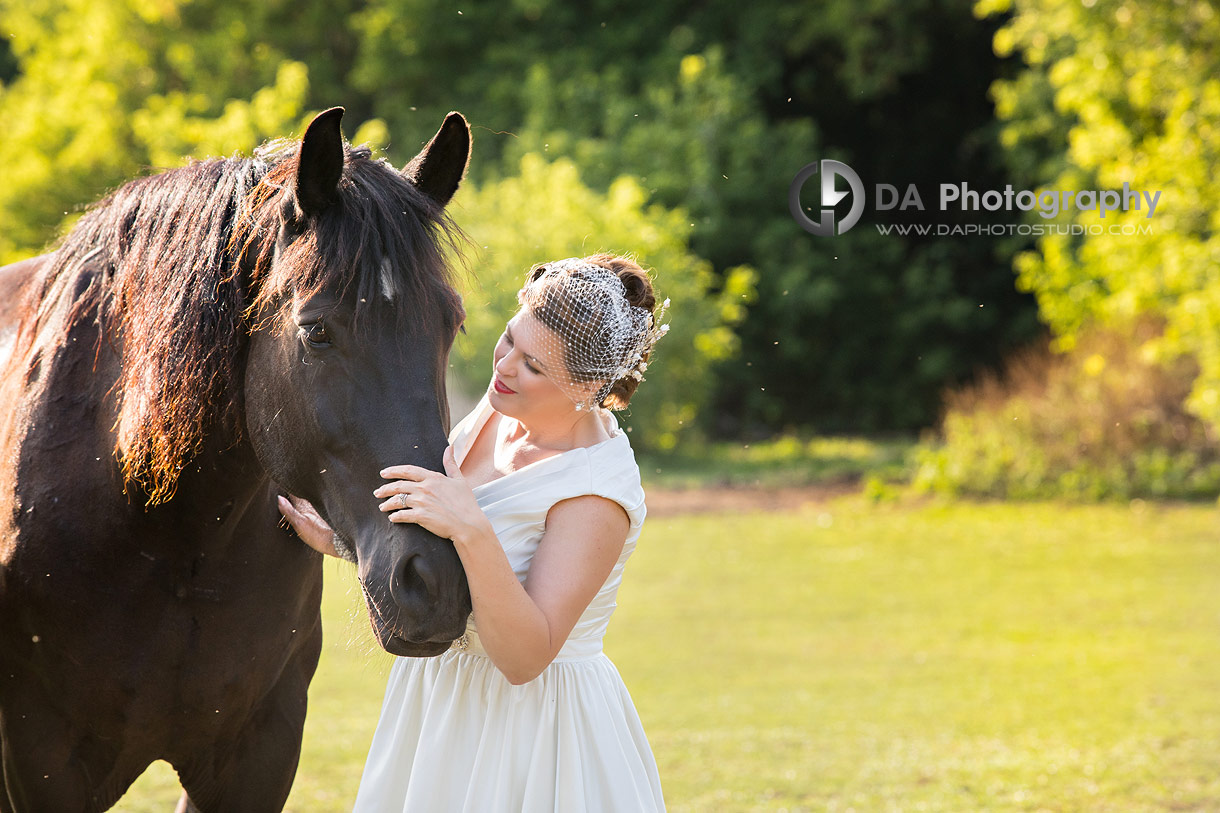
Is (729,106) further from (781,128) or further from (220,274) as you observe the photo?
(220,274)

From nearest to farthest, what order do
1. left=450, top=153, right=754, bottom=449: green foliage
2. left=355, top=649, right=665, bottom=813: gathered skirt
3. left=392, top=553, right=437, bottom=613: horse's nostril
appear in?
left=392, top=553, right=437, bottom=613: horse's nostril < left=355, top=649, right=665, bottom=813: gathered skirt < left=450, top=153, right=754, bottom=449: green foliage

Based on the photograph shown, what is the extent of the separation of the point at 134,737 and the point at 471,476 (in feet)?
2.93

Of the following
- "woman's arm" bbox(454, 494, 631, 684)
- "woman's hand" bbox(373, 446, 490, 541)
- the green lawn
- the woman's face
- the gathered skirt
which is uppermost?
the woman's face

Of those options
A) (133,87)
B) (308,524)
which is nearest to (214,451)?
(308,524)

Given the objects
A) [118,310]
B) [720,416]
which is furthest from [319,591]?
[720,416]

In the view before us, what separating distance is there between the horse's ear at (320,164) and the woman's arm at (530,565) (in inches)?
19.5

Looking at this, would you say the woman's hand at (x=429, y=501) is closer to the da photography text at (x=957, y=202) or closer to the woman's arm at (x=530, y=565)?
the woman's arm at (x=530, y=565)

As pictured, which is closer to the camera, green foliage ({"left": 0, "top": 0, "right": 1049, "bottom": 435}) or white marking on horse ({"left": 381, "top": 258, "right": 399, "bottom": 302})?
white marking on horse ({"left": 381, "top": 258, "right": 399, "bottom": 302})

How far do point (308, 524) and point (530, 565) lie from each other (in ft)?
1.62

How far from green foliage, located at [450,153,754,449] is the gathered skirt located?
442 inches

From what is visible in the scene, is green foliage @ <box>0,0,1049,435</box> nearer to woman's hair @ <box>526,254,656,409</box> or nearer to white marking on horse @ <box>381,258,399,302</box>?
woman's hair @ <box>526,254,656,409</box>

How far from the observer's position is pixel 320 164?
1929mm

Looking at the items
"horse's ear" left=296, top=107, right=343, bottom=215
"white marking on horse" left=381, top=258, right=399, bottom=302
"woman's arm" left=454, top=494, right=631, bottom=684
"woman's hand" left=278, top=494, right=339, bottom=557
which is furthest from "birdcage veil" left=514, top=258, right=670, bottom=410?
"woman's hand" left=278, top=494, right=339, bottom=557

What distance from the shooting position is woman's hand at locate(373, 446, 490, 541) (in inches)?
69.3
